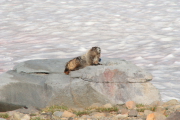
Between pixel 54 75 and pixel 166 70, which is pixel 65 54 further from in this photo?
pixel 54 75

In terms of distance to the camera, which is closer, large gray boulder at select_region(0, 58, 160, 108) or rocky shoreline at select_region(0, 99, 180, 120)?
rocky shoreline at select_region(0, 99, 180, 120)

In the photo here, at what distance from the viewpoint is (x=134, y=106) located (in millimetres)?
7145

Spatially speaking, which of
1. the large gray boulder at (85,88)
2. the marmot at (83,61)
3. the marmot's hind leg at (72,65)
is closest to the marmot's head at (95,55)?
the marmot at (83,61)

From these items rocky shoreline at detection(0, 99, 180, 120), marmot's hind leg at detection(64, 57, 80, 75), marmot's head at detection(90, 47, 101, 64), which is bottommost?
rocky shoreline at detection(0, 99, 180, 120)

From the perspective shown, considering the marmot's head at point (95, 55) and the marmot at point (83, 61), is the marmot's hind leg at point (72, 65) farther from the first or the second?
the marmot's head at point (95, 55)

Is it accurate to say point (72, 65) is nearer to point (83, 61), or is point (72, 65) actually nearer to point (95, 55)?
point (83, 61)

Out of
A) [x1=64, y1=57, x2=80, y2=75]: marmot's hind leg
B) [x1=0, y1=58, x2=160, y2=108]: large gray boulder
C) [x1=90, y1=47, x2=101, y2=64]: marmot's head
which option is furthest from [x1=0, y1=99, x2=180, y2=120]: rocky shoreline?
[x1=90, y1=47, x2=101, y2=64]: marmot's head

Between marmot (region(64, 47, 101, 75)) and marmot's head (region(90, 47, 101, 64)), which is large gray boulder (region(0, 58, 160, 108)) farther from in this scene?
marmot's head (region(90, 47, 101, 64))

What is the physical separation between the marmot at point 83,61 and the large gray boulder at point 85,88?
1.70ft

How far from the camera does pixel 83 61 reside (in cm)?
886

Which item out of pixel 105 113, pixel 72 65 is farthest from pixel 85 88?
pixel 105 113

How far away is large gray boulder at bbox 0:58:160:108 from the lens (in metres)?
7.51

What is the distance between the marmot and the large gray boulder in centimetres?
52

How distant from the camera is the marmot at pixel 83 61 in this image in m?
8.48
